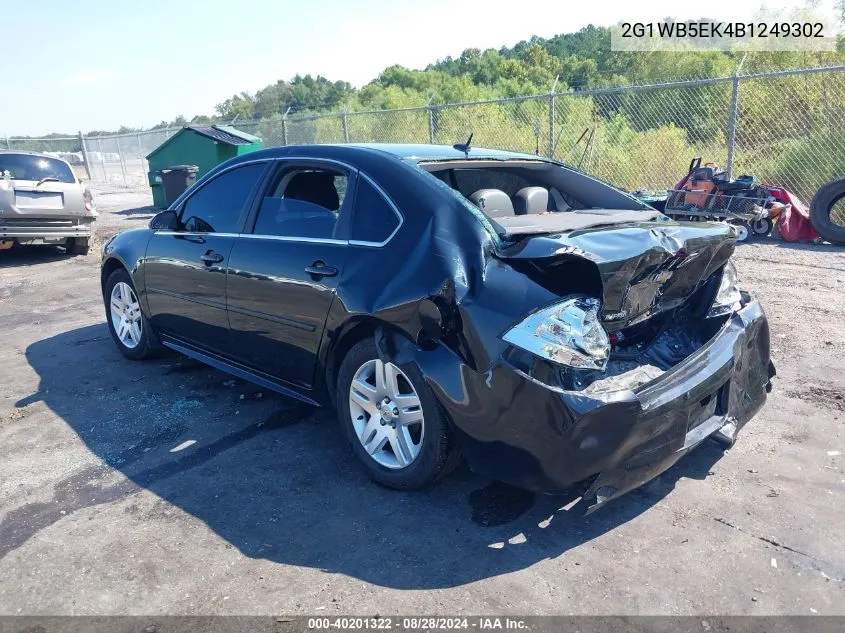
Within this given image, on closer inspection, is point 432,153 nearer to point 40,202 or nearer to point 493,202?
point 493,202

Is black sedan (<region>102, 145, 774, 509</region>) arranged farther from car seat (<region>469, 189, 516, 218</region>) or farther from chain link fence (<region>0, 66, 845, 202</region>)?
chain link fence (<region>0, 66, 845, 202</region>)

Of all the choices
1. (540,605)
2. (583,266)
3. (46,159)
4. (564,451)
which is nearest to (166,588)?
(540,605)

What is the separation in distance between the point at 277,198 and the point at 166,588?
219 centimetres

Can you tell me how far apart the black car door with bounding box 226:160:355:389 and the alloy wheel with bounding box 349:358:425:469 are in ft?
1.23

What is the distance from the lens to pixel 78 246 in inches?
423

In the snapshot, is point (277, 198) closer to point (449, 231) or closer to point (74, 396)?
point (449, 231)

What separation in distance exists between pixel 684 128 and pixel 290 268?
10.5 m

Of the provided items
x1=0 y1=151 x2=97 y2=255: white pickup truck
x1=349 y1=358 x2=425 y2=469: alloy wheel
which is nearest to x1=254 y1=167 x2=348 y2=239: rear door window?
x1=349 y1=358 x2=425 y2=469: alloy wheel

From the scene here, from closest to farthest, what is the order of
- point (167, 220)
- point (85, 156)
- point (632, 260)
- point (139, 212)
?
point (632, 260) < point (167, 220) < point (139, 212) < point (85, 156)

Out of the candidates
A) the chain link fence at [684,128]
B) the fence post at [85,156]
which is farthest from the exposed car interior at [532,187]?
the fence post at [85,156]

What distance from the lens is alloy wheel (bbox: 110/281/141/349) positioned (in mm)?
5312

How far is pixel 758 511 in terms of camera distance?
3.02 meters

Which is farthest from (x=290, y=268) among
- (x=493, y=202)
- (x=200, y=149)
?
(x=200, y=149)

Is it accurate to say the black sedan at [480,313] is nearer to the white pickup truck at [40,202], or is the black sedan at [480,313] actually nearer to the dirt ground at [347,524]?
the dirt ground at [347,524]
